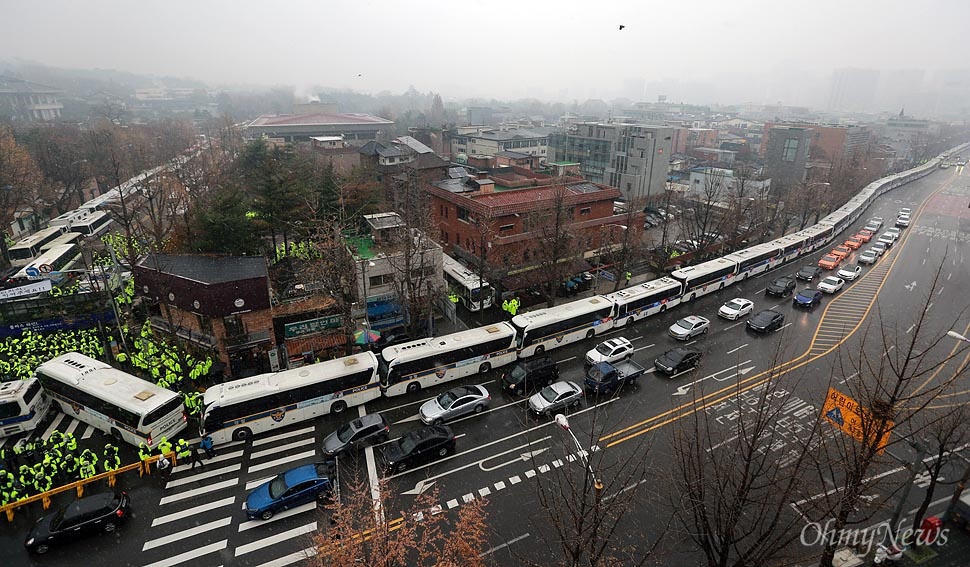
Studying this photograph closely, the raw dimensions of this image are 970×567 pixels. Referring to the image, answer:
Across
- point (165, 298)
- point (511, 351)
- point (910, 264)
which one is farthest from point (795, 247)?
point (165, 298)

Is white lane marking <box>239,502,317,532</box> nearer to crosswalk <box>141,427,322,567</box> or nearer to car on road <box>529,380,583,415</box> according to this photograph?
crosswalk <box>141,427,322,567</box>

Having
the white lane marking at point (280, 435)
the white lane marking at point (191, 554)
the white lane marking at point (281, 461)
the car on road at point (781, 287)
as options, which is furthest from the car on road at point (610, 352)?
the white lane marking at point (191, 554)

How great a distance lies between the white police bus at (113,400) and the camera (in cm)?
1811

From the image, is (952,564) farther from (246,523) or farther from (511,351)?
(246,523)

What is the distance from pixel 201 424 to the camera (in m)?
18.8

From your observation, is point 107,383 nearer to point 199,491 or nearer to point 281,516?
point 199,491

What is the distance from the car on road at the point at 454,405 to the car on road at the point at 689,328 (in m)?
13.0

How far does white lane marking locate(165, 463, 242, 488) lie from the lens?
17.0 metres

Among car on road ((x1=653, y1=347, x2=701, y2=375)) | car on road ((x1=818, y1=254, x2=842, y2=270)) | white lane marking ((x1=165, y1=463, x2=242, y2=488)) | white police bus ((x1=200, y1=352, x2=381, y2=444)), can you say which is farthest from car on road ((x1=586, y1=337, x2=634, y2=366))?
car on road ((x1=818, y1=254, x2=842, y2=270))

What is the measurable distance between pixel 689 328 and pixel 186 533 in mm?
25619

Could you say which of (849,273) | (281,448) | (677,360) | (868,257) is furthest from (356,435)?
(868,257)

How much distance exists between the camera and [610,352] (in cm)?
2458

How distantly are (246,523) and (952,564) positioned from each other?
71.1 ft

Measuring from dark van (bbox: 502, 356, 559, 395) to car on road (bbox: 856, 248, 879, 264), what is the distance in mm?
35512
